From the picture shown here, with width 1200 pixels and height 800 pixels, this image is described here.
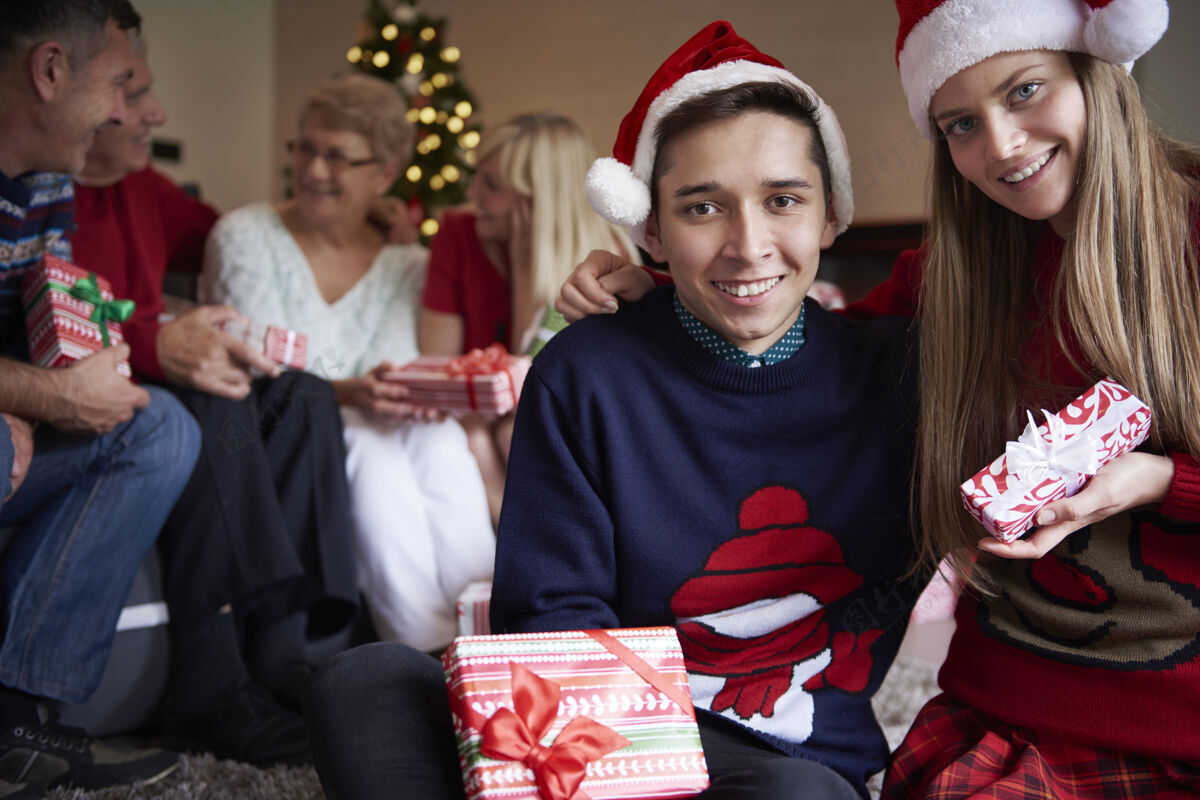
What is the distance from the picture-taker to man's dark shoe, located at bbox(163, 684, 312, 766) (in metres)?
1.68

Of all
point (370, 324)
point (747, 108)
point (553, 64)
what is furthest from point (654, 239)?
point (553, 64)

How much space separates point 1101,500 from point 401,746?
2.32 feet

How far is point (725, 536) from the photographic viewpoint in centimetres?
114

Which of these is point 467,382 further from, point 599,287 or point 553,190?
point 599,287

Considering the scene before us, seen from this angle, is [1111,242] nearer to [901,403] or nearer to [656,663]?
[901,403]

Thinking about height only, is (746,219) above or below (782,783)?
above

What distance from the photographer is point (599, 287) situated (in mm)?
1261

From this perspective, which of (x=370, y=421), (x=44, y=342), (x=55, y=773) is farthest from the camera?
(x=370, y=421)

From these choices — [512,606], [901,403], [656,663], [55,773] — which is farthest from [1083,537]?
[55,773]

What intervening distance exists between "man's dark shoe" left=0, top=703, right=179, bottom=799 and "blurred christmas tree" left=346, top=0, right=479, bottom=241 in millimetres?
3249

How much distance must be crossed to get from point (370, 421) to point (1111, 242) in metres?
1.62

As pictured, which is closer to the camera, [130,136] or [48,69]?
[48,69]

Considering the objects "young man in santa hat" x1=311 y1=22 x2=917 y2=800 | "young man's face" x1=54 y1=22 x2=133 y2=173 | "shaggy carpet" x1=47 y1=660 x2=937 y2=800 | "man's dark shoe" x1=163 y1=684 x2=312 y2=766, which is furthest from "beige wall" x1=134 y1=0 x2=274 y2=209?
"young man in santa hat" x1=311 y1=22 x2=917 y2=800

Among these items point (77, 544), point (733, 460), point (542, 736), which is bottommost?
point (77, 544)
